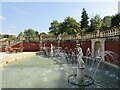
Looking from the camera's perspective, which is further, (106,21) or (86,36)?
(106,21)

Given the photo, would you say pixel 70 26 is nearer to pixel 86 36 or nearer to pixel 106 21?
pixel 106 21

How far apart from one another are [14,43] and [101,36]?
675 inches

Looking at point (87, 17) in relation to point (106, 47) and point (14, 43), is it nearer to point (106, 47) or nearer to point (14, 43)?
point (14, 43)

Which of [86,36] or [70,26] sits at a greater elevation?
[70,26]

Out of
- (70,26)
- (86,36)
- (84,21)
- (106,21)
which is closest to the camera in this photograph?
(86,36)

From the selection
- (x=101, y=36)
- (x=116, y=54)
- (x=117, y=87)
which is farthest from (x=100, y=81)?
(x=101, y=36)

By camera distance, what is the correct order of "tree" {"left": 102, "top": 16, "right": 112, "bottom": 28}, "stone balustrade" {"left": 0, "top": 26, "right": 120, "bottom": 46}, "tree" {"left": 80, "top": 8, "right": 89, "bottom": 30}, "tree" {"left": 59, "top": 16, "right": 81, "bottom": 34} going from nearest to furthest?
1. "stone balustrade" {"left": 0, "top": 26, "right": 120, "bottom": 46}
2. "tree" {"left": 59, "top": 16, "right": 81, "bottom": 34}
3. "tree" {"left": 102, "top": 16, "right": 112, "bottom": 28}
4. "tree" {"left": 80, "top": 8, "right": 89, "bottom": 30}

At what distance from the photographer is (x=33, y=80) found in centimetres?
968

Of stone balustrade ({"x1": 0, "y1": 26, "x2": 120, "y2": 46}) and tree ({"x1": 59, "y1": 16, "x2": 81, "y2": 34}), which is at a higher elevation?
tree ({"x1": 59, "y1": 16, "x2": 81, "y2": 34})

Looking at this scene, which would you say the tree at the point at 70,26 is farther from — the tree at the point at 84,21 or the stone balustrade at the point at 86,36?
the stone balustrade at the point at 86,36

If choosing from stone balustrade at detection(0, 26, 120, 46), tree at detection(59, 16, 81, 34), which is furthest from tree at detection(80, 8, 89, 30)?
Result: stone balustrade at detection(0, 26, 120, 46)

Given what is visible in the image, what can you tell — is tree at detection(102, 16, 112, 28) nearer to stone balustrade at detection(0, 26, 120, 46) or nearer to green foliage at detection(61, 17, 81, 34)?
green foliage at detection(61, 17, 81, 34)

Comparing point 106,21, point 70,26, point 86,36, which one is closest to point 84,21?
point 106,21

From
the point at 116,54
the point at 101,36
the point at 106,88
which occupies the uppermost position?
the point at 101,36
